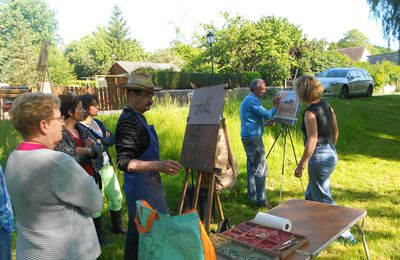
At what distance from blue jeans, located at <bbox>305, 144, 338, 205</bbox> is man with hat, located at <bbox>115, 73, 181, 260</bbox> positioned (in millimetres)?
1721

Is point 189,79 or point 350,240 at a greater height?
point 189,79

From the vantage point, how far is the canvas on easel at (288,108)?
469 cm

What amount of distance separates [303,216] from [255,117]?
240 centimetres

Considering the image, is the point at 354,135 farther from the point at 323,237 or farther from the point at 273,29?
the point at 273,29

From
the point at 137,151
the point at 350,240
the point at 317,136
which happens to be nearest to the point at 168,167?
the point at 137,151

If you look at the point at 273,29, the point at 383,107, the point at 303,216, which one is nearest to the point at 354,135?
the point at 383,107

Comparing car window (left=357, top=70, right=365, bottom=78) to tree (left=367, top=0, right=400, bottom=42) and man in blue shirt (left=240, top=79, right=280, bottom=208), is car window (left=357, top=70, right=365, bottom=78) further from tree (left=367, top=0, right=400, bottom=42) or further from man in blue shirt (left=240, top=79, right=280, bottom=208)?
man in blue shirt (left=240, top=79, right=280, bottom=208)

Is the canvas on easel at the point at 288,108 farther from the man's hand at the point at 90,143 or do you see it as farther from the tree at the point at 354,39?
the tree at the point at 354,39

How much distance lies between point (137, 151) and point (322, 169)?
6.65 ft

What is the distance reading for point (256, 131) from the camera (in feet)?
15.8

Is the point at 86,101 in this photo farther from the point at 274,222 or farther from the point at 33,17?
the point at 33,17

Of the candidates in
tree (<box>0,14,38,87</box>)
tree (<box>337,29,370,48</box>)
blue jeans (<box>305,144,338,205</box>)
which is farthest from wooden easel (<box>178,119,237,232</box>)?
tree (<box>337,29,370,48</box>)

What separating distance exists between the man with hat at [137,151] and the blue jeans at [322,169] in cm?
172

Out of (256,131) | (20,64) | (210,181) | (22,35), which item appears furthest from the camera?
(22,35)
